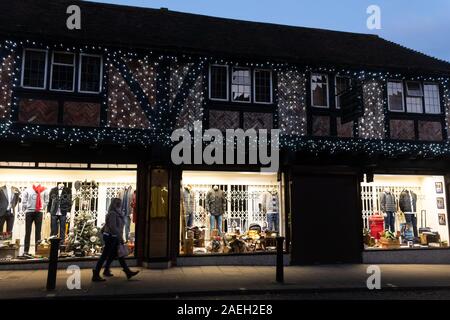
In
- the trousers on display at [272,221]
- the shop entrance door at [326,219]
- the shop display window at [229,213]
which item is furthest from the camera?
the trousers on display at [272,221]

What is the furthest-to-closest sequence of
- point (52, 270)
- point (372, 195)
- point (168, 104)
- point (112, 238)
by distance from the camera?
1. point (372, 195)
2. point (168, 104)
3. point (112, 238)
4. point (52, 270)

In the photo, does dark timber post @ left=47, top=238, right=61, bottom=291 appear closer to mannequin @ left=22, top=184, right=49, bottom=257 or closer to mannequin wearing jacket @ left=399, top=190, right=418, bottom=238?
mannequin @ left=22, top=184, right=49, bottom=257

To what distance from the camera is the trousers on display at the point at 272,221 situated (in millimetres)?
12078

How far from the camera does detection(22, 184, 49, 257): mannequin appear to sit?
1072 cm

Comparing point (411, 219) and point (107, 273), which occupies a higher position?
point (411, 219)

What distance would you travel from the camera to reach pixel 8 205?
34.6 ft

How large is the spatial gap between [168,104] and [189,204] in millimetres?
2918

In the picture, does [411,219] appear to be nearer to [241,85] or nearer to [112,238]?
[241,85]

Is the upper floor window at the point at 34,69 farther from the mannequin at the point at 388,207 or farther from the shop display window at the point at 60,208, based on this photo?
the mannequin at the point at 388,207

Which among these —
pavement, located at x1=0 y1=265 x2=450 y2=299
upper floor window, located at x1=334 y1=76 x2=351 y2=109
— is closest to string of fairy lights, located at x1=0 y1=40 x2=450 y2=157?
upper floor window, located at x1=334 y1=76 x2=351 y2=109

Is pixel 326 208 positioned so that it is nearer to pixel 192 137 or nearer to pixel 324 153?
pixel 324 153

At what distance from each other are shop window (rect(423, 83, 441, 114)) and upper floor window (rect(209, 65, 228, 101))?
665 centimetres

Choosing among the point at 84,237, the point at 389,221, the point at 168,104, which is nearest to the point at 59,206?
the point at 84,237

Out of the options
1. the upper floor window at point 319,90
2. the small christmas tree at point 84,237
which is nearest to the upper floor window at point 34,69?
the small christmas tree at point 84,237
